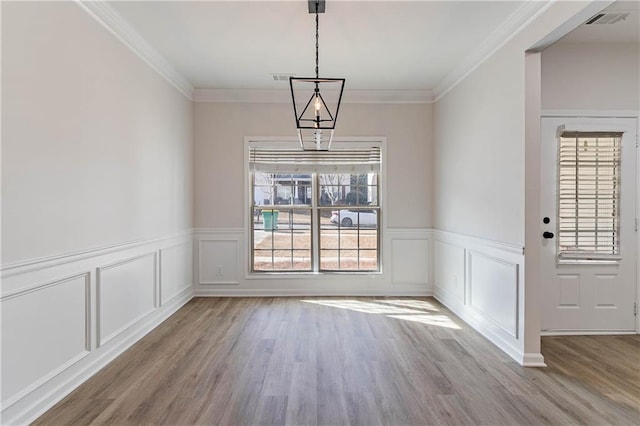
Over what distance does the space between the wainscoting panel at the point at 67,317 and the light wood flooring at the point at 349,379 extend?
15cm

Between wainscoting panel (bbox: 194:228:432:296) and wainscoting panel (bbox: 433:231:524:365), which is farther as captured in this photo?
wainscoting panel (bbox: 194:228:432:296)

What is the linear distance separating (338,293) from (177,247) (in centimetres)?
229

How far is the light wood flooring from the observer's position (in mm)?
2248

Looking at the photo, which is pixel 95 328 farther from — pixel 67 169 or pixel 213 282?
pixel 213 282

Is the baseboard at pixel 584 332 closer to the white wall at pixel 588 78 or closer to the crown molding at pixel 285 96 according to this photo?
the white wall at pixel 588 78

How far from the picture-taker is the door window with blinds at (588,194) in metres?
3.54

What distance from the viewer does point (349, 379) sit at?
8.86 ft

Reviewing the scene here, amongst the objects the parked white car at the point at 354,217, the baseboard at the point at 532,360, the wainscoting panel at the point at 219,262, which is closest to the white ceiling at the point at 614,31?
the baseboard at the point at 532,360

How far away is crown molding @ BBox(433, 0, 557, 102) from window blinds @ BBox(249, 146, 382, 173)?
4.39ft

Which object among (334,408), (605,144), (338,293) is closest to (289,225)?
(338,293)

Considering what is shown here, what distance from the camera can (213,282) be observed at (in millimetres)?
5180

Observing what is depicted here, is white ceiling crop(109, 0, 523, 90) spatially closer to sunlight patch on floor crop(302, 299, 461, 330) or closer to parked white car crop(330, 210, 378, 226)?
parked white car crop(330, 210, 378, 226)

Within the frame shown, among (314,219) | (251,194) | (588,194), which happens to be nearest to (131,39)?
(251,194)

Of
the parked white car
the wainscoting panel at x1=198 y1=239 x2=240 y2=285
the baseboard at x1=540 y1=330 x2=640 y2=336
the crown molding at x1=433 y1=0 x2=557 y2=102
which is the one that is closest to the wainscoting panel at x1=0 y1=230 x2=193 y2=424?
the wainscoting panel at x1=198 y1=239 x2=240 y2=285
